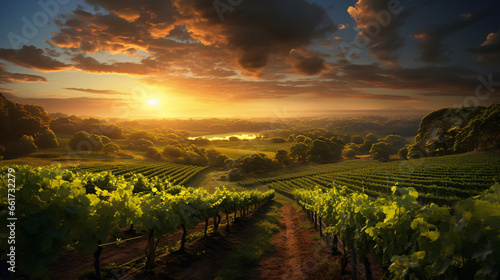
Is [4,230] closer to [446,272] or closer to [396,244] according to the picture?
[446,272]

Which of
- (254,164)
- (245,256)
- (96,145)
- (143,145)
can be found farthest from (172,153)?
(245,256)

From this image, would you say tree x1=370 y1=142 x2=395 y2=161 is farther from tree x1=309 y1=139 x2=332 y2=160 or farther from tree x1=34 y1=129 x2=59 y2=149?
tree x1=34 y1=129 x2=59 y2=149

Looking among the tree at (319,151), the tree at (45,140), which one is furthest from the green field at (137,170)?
the tree at (319,151)

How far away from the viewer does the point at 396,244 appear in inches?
160

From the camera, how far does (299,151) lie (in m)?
92.6

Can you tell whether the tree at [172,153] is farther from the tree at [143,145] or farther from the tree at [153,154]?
the tree at [143,145]

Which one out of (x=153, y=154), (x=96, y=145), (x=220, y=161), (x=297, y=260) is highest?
(x=297, y=260)

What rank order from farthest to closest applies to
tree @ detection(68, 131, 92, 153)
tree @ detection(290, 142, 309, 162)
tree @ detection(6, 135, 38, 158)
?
tree @ detection(290, 142, 309, 162) < tree @ detection(68, 131, 92, 153) < tree @ detection(6, 135, 38, 158)

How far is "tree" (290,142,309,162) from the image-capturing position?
92375mm

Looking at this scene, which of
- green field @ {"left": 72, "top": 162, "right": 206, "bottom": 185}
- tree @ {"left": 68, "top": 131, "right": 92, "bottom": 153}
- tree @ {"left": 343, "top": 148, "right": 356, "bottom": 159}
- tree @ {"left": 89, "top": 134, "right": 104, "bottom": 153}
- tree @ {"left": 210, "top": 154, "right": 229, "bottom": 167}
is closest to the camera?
green field @ {"left": 72, "top": 162, "right": 206, "bottom": 185}

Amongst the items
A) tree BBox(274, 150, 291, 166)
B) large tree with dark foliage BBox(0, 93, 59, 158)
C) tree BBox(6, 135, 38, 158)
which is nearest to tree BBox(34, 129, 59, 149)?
large tree with dark foliage BBox(0, 93, 59, 158)

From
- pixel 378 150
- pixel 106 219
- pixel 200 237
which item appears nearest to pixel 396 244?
pixel 106 219

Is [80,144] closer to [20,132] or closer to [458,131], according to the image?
[20,132]

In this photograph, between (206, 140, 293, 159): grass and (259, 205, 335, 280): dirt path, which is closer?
(259, 205, 335, 280): dirt path
